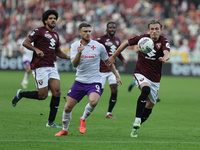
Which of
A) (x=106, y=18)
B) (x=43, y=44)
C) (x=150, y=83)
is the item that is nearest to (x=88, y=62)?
(x=150, y=83)

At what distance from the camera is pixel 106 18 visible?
3294 centimetres

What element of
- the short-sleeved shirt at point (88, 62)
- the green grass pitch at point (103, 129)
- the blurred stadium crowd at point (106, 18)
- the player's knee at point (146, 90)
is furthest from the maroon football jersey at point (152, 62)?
the blurred stadium crowd at point (106, 18)

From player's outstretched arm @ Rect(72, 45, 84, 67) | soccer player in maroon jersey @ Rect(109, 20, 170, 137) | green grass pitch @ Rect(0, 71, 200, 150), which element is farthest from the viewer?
soccer player in maroon jersey @ Rect(109, 20, 170, 137)

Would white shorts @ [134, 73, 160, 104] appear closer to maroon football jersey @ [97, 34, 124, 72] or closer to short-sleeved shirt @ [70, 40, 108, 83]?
short-sleeved shirt @ [70, 40, 108, 83]

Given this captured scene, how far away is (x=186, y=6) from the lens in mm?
33062

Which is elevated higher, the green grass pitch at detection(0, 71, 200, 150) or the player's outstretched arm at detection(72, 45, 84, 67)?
the player's outstretched arm at detection(72, 45, 84, 67)

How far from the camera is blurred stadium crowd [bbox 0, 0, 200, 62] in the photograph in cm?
3105

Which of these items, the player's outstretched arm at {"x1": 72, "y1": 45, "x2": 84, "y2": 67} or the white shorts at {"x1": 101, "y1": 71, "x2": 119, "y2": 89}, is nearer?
the player's outstretched arm at {"x1": 72, "y1": 45, "x2": 84, "y2": 67}

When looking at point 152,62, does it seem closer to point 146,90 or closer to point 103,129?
point 146,90

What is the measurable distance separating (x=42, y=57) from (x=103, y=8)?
24.1 m

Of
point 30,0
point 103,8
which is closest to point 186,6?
point 103,8

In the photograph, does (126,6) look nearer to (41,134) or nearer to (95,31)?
(95,31)

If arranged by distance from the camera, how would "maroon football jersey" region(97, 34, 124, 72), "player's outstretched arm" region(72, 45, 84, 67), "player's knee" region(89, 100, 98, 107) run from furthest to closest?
"maroon football jersey" region(97, 34, 124, 72), "player's knee" region(89, 100, 98, 107), "player's outstretched arm" region(72, 45, 84, 67)

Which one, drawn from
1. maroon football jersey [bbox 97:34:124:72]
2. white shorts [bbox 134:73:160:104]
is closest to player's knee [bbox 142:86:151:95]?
white shorts [bbox 134:73:160:104]
